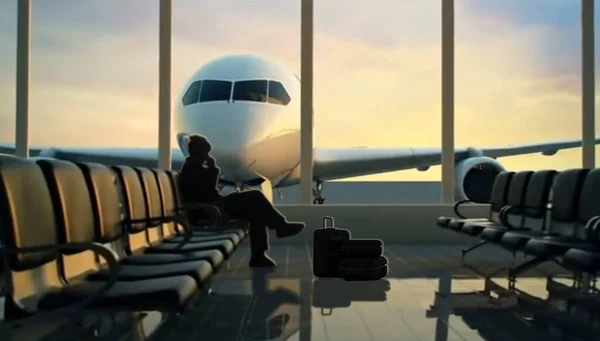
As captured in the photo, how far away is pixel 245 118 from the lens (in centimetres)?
759

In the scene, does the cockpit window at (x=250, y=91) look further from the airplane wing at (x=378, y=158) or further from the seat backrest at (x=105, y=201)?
the seat backrest at (x=105, y=201)

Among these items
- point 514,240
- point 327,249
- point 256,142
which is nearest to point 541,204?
point 514,240

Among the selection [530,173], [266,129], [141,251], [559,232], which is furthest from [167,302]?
[266,129]

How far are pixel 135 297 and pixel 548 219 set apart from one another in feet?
10.5

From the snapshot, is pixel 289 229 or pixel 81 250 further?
pixel 289 229

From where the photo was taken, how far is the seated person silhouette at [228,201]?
4457mm

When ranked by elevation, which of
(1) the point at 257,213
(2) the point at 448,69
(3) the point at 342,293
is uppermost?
(2) the point at 448,69

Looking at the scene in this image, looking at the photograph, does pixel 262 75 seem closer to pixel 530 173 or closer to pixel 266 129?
pixel 266 129

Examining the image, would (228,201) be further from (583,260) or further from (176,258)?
(583,260)

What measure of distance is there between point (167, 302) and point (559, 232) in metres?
2.94

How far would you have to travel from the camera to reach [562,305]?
133 inches

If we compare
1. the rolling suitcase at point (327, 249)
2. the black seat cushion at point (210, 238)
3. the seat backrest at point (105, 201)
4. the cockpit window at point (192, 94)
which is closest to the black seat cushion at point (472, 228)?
the rolling suitcase at point (327, 249)

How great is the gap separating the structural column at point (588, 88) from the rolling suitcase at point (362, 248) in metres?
3.62

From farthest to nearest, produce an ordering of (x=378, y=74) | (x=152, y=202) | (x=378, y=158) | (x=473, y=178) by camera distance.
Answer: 1. (x=378, y=158)
2. (x=473, y=178)
3. (x=378, y=74)
4. (x=152, y=202)
